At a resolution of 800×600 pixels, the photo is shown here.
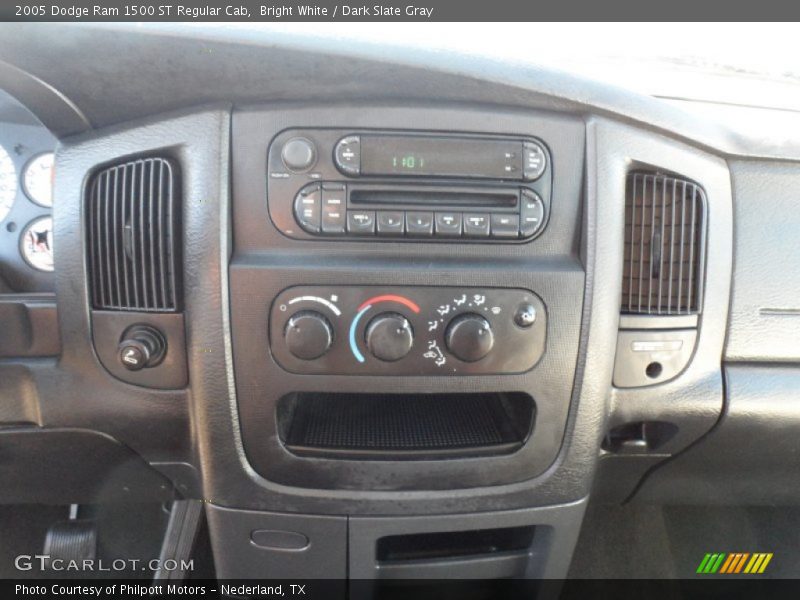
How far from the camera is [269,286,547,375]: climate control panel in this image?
1140 mm

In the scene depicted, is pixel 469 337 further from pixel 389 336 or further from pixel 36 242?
pixel 36 242

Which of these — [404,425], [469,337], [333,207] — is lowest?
[404,425]

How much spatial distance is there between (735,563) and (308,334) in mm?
1673

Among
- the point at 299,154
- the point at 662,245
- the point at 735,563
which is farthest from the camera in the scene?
the point at 735,563

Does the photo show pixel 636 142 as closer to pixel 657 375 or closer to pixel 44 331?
pixel 657 375

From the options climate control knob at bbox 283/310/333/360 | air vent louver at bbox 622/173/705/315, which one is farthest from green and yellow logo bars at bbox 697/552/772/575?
climate control knob at bbox 283/310/333/360

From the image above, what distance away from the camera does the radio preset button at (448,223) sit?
3.76ft

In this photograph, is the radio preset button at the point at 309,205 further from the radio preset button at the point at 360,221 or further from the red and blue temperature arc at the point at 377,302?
the red and blue temperature arc at the point at 377,302

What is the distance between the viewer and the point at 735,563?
196cm

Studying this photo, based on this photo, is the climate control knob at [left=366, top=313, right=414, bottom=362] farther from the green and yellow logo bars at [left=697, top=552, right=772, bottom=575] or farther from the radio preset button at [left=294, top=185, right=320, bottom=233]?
the green and yellow logo bars at [left=697, top=552, right=772, bottom=575]

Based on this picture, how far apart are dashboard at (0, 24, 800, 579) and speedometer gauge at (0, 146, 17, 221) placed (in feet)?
1.32

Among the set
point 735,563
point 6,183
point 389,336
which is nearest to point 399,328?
point 389,336

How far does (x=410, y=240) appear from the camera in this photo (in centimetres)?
116

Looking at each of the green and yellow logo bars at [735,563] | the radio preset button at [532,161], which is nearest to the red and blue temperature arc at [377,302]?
the radio preset button at [532,161]
